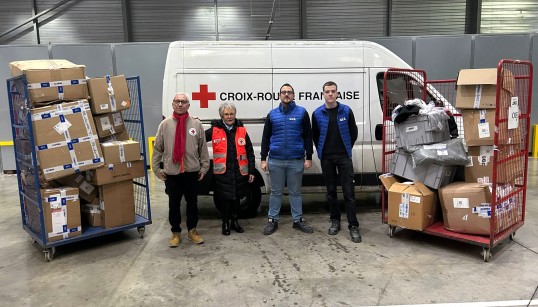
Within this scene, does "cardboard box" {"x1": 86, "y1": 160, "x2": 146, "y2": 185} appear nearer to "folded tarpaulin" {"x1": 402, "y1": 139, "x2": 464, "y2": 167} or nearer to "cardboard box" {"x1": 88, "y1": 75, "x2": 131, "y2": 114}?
"cardboard box" {"x1": 88, "y1": 75, "x2": 131, "y2": 114}

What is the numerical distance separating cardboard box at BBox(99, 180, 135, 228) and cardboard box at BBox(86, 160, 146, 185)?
0.09 m

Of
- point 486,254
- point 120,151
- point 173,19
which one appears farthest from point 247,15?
point 486,254

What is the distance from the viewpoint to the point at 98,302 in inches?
124

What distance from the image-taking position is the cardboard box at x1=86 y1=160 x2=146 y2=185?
13.6 feet

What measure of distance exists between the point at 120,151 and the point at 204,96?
1179 millimetres

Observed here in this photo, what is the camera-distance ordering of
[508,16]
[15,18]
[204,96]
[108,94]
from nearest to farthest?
[108,94] < [204,96] < [15,18] < [508,16]

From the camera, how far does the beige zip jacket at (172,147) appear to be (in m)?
4.05

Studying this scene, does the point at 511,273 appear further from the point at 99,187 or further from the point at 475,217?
the point at 99,187

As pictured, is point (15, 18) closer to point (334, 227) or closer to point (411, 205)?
point (334, 227)

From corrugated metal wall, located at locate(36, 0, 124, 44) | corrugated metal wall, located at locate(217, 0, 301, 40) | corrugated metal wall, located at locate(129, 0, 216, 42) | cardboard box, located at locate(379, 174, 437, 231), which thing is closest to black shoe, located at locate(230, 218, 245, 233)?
cardboard box, located at locate(379, 174, 437, 231)

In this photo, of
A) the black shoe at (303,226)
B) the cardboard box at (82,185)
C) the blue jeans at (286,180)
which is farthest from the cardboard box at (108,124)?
the black shoe at (303,226)

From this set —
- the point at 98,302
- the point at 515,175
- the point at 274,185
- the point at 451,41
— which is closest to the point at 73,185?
the point at 98,302

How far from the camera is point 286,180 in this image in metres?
4.69

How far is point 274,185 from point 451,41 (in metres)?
6.29
